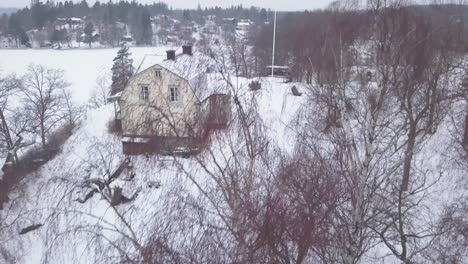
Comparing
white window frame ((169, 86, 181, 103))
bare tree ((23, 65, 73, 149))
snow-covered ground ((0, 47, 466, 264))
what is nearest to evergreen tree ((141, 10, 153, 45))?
bare tree ((23, 65, 73, 149))

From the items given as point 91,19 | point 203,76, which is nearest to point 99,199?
point 203,76

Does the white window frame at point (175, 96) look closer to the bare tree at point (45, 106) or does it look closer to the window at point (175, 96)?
the window at point (175, 96)

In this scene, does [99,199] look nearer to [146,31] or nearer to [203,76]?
[203,76]

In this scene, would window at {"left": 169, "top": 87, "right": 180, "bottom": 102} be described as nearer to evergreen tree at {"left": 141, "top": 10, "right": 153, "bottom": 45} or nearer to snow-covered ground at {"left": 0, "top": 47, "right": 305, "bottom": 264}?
snow-covered ground at {"left": 0, "top": 47, "right": 305, "bottom": 264}

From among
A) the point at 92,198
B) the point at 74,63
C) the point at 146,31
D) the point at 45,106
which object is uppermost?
the point at 146,31

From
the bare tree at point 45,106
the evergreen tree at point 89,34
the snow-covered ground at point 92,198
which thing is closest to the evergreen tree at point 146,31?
the evergreen tree at point 89,34

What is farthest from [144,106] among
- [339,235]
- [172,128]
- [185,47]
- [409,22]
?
[185,47]

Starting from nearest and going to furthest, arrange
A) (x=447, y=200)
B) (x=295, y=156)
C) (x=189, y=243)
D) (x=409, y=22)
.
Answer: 1. (x=189, y=243)
2. (x=295, y=156)
3. (x=409, y=22)
4. (x=447, y=200)

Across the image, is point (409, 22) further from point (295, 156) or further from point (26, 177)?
point (26, 177)
